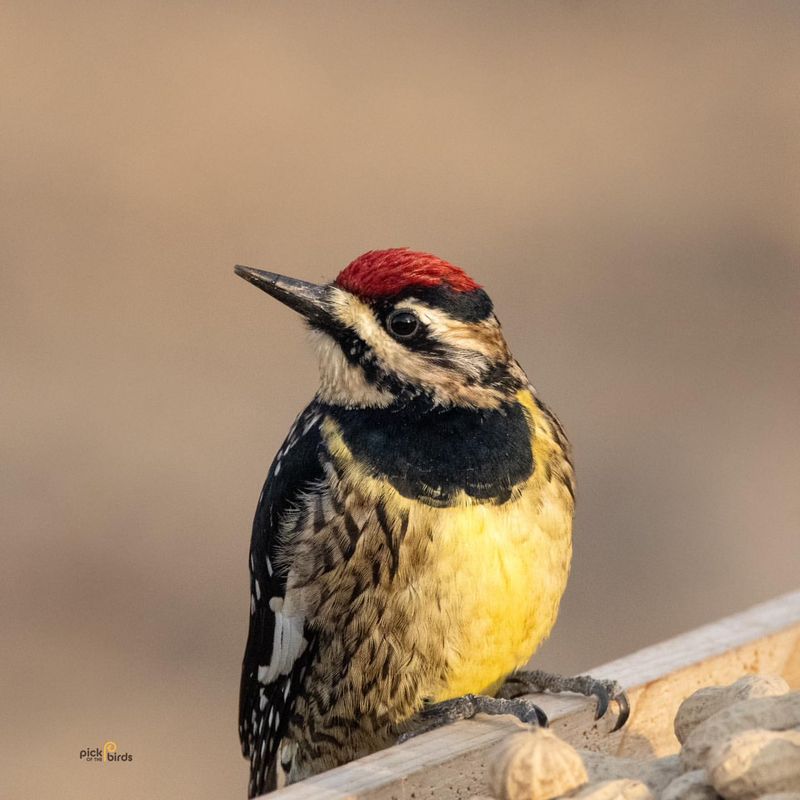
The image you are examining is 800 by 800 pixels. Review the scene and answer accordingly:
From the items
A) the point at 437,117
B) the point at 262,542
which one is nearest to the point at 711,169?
the point at 437,117

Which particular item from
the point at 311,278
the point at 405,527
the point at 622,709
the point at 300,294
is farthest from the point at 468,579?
the point at 311,278

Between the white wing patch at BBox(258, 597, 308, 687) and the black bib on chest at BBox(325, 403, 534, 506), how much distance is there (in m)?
0.39

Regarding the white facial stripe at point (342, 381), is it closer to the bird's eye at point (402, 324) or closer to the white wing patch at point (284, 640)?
the bird's eye at point (402, 324)

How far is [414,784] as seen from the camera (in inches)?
112

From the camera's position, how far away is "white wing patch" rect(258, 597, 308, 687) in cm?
351

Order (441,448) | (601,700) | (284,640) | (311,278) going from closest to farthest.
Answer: (601,700) → (441,448) → (284,640) → (311,278)

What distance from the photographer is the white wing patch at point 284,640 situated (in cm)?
351

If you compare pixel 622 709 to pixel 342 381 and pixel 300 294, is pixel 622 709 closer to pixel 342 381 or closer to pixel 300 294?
pixel 342 381

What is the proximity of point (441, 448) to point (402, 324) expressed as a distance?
0.29m

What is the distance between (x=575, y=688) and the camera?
10.9 feet

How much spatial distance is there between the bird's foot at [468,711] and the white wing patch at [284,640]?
30cm

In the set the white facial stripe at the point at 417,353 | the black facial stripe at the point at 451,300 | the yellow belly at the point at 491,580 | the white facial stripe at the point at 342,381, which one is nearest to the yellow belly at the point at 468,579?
the yellow belly at the point at 491,580

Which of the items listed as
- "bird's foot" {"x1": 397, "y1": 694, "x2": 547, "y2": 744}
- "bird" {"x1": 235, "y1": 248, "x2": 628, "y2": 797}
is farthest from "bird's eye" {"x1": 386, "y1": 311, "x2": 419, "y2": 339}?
"bird's foot" {"x1": 397, "y1": 694, "x2": 547, "y2": 744}

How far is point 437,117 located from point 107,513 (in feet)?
16.9
